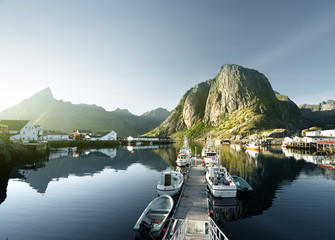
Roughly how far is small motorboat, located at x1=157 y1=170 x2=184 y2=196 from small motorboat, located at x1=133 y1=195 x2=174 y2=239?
16.8 feet

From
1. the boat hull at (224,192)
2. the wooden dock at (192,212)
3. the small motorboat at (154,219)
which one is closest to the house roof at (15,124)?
the wooden dock at (192,212)

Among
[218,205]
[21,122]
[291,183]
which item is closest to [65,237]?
[218,205]

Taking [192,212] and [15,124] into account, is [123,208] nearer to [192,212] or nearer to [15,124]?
[192,212]

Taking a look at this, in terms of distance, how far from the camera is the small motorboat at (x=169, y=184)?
27.0 metres

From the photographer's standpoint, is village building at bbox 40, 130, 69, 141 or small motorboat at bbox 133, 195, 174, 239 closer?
small motorboat at bbox 133, 195, 174, 239

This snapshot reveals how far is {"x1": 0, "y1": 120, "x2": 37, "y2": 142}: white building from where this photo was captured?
91800 millimetres

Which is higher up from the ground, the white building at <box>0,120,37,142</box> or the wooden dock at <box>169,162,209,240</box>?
the white building at <box>0,120,37,142</box>

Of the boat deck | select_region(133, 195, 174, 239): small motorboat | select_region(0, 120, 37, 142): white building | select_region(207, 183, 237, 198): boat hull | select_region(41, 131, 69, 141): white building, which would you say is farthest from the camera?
select_region(41, 131, 69, 141): white building

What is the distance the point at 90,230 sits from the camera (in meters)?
18.7

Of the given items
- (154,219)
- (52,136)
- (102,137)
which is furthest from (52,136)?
(154,219)

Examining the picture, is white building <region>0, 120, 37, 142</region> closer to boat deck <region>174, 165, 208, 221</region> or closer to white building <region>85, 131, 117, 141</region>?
white building <region>85, 131, 117, 141</region>

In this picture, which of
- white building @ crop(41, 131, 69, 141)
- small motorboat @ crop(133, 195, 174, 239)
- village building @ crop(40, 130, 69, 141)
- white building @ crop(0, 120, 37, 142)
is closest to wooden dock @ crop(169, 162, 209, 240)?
small motorboat @ crop(133, 195, 174, 239)

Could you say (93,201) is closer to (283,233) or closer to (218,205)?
(218,205)

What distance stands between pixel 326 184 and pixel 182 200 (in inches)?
1317
